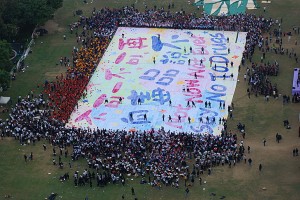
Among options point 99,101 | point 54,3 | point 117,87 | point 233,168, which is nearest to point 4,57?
point 99,101

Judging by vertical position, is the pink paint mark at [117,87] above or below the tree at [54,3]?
below

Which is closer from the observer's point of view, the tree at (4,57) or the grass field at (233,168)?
the grass field at (233,168)

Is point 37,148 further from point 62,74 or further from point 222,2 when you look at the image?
point 222,2

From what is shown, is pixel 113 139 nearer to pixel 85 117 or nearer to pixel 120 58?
pixel 85 117

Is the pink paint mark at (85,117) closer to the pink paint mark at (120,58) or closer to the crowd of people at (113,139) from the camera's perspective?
the crowd of people at (113,139)

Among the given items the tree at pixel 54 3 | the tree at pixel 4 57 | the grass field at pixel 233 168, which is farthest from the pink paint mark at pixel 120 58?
the tree at pixel 4 57

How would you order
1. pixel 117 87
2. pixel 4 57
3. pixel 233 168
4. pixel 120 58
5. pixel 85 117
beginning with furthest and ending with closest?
pixel 120 58 → pixel 117 87 → pixel 4 57 → pixel 85 117 → pixel 233 168

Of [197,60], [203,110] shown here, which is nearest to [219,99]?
[203,110]

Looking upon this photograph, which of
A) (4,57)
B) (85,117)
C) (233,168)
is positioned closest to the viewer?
(233,168)
